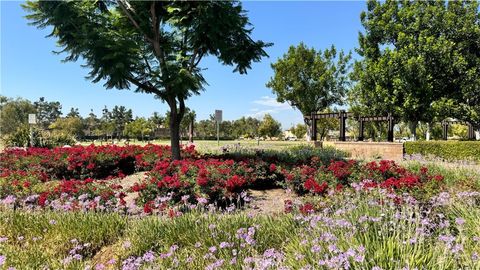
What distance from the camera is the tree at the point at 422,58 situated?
19641 millimetres

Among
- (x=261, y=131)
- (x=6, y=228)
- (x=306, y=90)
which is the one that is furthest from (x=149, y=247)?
(x=261, y=131)

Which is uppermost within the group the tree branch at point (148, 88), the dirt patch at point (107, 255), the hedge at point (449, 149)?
the tree branch at point (148, 88)

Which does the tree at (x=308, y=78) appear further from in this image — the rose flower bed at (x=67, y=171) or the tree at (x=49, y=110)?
the tree at (x=49, y=110)

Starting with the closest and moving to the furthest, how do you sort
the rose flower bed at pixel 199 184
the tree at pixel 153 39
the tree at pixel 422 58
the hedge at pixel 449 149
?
the rose flower bed at pixel 199 184 → the tree at pixel 153 39 → the hedge at pixel 449 149 → the tree at pixel 422 58

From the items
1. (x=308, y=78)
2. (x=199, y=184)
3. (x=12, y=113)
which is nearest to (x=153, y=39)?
(x=199, y=184)

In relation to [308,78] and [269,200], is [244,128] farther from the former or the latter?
[269,200]

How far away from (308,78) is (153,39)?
2316cm

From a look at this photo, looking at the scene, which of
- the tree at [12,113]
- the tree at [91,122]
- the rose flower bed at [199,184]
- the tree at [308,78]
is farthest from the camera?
the tree at [91,122]

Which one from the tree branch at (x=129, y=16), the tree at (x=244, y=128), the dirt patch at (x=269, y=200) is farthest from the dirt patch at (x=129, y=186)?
the tree at (x=244, y=128)

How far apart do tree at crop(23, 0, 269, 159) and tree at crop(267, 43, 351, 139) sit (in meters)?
21.2

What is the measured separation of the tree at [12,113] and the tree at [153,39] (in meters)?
52.8

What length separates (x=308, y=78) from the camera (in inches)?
1242

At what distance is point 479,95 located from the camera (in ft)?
66.9

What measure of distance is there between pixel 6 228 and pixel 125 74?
4834 millimetres
